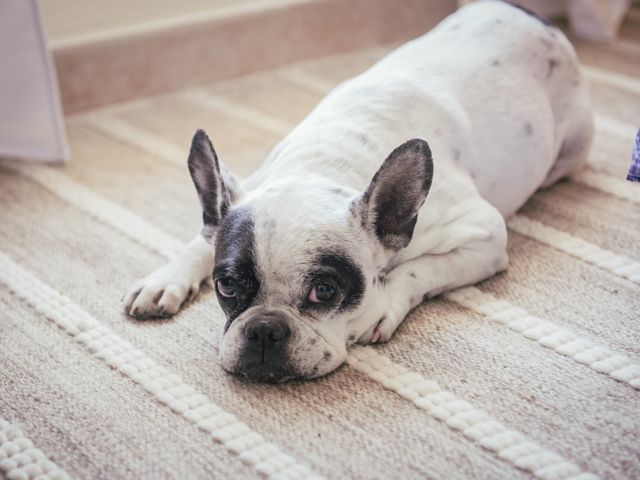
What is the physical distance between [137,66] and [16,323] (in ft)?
4.46

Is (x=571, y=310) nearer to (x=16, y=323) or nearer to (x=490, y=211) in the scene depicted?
(x=490, y=211)

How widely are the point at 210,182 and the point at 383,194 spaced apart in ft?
1.02

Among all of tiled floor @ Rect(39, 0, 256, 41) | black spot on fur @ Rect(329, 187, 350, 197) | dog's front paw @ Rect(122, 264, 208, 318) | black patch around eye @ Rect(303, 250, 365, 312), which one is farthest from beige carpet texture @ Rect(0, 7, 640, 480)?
tiled floor @ Rect(39, 0, 256, 41)

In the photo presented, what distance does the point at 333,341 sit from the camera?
144cm

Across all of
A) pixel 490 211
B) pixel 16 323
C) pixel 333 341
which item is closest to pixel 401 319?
pixel 333 341

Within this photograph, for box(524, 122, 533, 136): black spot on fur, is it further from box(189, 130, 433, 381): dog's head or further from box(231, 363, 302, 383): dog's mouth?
box(231, 363, 302, 383): dog's mouth

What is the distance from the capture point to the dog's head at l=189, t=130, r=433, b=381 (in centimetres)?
137

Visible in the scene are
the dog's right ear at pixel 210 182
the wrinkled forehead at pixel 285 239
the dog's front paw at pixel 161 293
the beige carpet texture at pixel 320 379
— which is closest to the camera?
the beige carpet texture at pixel 320 379

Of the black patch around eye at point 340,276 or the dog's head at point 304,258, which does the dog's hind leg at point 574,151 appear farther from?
the black patch around eye at point 340,276

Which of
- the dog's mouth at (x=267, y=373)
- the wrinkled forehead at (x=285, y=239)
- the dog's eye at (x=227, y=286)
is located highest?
the wrinkled forehead at (x=285, y=239)

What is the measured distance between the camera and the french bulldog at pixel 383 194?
1389mm

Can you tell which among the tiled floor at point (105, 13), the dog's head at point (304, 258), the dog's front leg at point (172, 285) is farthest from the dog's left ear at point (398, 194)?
the tiled floor at point (105, 13)

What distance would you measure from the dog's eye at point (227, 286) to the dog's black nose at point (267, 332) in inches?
3.2

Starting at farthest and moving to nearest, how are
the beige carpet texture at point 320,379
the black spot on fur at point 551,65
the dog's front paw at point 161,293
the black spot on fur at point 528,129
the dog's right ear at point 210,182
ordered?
the black spot on fur at point 551,65, the black spot on fur at point 528,129, the dog's front paw at point 161,293, the dog's right ear at point 210,182, the beige carpet texture at point 320,379
